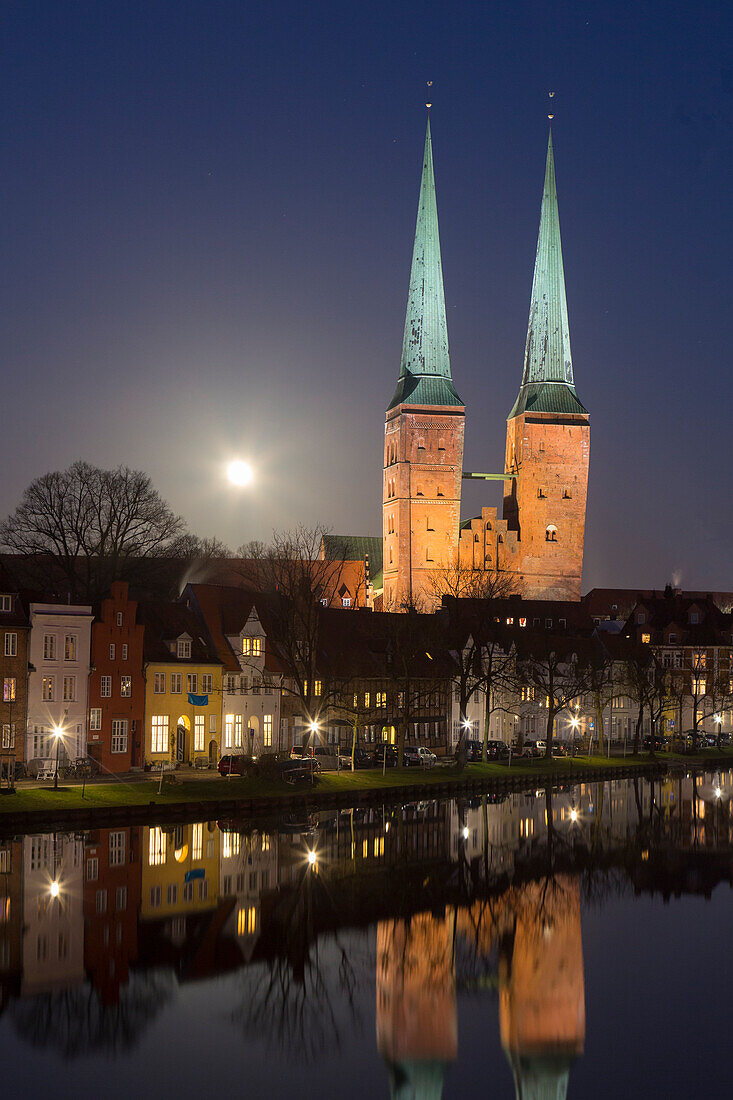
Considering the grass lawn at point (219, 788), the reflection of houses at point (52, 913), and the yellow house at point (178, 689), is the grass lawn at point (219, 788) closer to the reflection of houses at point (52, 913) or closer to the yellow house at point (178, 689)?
the reflection of houses at point (52, 913)

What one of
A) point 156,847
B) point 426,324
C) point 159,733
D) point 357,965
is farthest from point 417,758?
point 426,324

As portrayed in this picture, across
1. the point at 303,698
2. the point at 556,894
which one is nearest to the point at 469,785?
the point at 303,698

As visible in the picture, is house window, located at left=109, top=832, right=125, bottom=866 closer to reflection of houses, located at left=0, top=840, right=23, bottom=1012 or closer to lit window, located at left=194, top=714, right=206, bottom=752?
reflection of houses, located at left=0, top=840, right=23, bottom=1012

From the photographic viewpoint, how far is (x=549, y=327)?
180m

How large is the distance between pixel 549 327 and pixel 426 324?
55.4 feet

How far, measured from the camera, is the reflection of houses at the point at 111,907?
1391 inches

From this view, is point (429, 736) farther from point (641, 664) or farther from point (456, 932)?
point (456, 932)

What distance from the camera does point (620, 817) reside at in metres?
70.3

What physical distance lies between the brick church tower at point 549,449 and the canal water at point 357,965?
11427cm

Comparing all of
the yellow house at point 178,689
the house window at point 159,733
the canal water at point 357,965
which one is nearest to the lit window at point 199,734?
the yellow house at point 178,689

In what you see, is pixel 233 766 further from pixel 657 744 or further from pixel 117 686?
pixel 657 744

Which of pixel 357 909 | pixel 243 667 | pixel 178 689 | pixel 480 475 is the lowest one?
pixel 357 909

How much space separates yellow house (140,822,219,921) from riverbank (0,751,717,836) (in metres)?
2.09

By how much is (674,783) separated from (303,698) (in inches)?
1111
